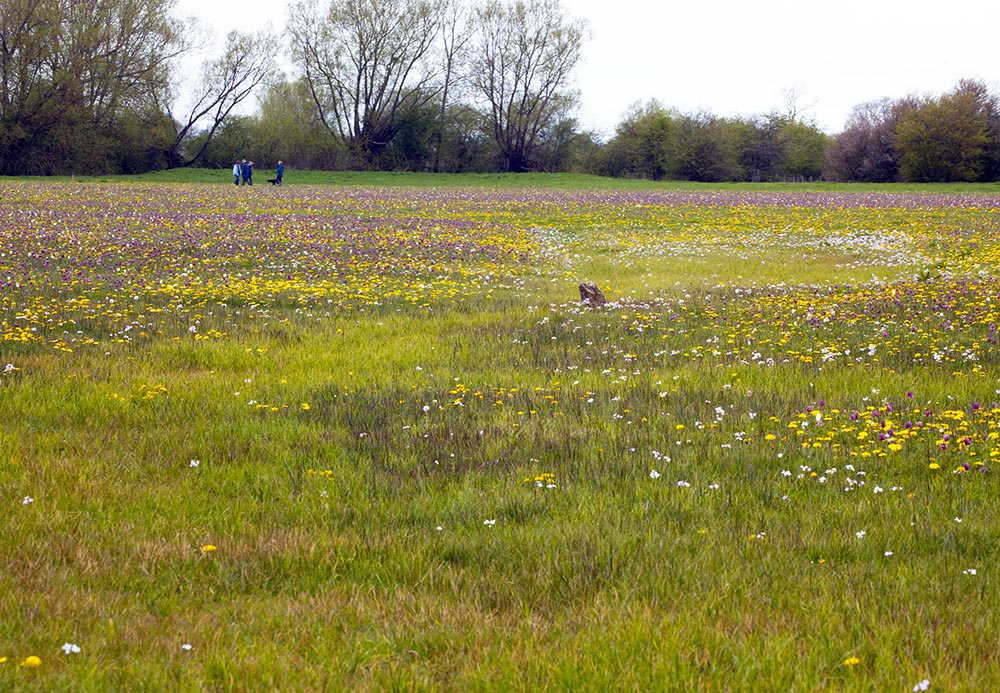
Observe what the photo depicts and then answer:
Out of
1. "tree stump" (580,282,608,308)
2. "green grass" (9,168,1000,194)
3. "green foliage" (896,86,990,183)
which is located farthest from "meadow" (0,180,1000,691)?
"green foliage" (896,86,990,183)

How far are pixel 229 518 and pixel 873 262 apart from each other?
58.4 feet

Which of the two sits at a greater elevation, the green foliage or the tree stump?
the green foliage

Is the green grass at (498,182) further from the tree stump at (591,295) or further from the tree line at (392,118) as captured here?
the tree stump at (591,295)

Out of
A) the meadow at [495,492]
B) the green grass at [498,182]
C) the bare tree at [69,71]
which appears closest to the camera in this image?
the meadow at [495,492]

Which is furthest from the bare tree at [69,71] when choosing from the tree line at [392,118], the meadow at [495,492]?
the meadow at [495,492]

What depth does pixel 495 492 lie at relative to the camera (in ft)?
17.6

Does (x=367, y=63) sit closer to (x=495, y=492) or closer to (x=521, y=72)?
(x=521, y=72)

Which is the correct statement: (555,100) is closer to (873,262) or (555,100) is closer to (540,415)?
(873,262)

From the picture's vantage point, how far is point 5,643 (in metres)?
3.47

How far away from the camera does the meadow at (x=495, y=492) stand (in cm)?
350

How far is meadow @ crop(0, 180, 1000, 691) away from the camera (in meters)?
3.50

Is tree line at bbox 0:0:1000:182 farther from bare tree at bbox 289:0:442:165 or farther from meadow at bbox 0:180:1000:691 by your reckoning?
meadow at bbox 0:180:1000:691

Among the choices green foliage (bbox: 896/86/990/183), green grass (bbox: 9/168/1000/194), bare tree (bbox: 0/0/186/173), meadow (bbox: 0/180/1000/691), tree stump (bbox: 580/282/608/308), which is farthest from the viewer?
green foliage (bbox: 896/86/990/183)

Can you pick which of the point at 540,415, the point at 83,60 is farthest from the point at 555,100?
the point at 540,415
